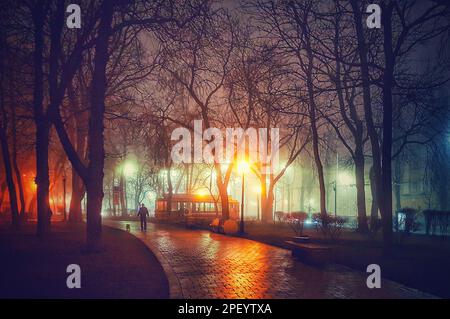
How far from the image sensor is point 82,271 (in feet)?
38.0

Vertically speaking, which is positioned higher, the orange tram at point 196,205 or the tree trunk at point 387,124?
the tree trunk at point 387,124

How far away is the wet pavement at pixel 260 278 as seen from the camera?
9.11 meters

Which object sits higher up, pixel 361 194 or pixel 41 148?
pixel 41 148

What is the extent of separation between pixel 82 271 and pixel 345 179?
55.6 m

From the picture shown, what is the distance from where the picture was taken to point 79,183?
31422 mm

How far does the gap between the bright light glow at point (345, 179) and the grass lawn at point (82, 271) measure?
48896mm

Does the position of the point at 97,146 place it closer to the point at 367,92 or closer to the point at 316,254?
the point at 316,254

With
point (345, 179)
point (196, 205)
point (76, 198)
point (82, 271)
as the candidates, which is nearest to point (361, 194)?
point (76, 198)

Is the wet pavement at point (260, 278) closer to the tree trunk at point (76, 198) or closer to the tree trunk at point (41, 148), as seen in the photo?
the tree trunk at point (41, 148)

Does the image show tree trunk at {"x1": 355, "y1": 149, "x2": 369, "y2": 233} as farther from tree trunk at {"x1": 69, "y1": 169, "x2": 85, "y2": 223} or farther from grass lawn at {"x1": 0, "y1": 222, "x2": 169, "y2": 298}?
tree trunk at {"x1": 69, "y1": 169, "x2": 85, "y2": 223}

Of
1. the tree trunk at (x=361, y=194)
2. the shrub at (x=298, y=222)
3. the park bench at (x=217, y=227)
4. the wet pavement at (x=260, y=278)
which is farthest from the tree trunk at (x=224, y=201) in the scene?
the wet pavement at (x=260, y=278)
